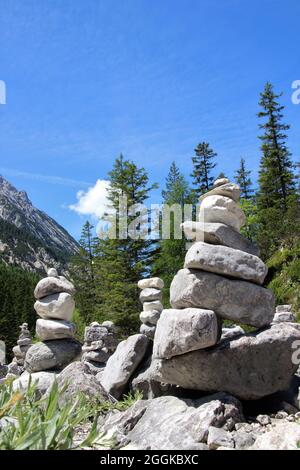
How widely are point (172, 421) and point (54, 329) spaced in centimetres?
469

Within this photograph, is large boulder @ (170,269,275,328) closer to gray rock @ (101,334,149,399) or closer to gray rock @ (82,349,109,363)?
gray rock @ (101,334,149,399)

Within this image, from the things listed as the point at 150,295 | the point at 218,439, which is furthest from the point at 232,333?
the point at 150,295

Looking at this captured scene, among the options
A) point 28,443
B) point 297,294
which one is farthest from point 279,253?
point 28,443

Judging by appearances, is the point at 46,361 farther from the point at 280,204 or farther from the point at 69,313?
the point at 280,204

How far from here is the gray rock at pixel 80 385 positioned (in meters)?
6.71

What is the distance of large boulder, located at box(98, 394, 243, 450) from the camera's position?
504 centimetres

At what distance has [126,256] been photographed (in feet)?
79.3

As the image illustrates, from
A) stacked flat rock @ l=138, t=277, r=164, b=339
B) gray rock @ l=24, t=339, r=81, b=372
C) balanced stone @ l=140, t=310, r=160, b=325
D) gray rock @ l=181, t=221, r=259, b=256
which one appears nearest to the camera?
gray rock @ l=181, t=221, r=259, b=256

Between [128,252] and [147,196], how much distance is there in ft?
12.0

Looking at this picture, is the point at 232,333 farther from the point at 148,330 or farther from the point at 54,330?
the point at 148,330

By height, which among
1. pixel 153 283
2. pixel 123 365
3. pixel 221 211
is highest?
pixel 221 211

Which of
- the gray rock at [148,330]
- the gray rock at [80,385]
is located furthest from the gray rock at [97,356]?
the gray rock at [80,385]

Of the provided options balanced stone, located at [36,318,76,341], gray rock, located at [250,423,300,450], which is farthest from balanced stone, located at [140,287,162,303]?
gray rock, located at [250,423,300,450]
